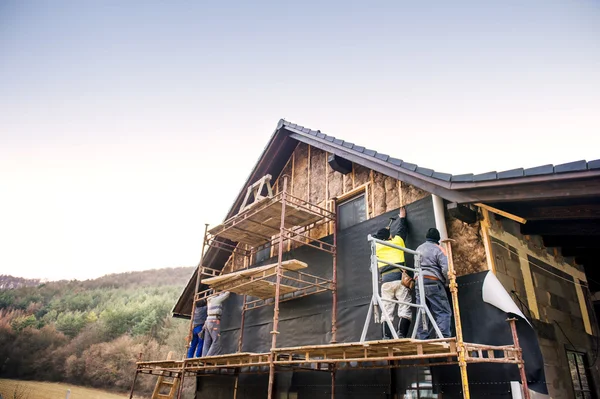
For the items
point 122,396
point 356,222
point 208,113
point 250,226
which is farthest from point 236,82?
point 122,396

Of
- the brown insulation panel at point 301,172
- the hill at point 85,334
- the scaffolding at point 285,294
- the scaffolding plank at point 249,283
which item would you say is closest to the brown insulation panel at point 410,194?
the scaffolding at point 285,294

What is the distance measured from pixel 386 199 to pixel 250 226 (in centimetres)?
444

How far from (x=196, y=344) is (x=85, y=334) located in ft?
86.3

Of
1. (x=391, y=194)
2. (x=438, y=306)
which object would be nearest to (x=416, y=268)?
(x=438, y=306)

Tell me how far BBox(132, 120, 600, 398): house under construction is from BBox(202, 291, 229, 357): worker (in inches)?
16.8

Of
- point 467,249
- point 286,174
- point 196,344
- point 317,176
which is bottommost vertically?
point 196,344

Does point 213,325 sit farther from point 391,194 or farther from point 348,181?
point 391,194

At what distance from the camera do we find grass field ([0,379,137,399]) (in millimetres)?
24422

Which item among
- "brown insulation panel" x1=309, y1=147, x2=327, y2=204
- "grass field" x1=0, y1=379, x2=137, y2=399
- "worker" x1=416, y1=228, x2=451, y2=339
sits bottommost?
"grass field" x1=0, y1=379, x2=137, y2=399

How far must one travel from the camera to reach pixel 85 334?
32188 mm

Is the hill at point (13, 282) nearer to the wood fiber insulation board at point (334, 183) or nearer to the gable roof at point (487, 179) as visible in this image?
the wood fiber insulation board at point (334, 183)

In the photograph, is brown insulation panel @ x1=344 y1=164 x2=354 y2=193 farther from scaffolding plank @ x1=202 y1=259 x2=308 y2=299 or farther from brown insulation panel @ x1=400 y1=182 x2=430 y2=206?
scaffolding plank @ x1=202 y1=259 x2=308 y2=299

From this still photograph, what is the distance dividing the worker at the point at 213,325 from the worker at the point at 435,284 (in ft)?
23.5

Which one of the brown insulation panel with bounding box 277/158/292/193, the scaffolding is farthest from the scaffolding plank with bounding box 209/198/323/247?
the brown insulation panel with bounding box 277/158/292/193
